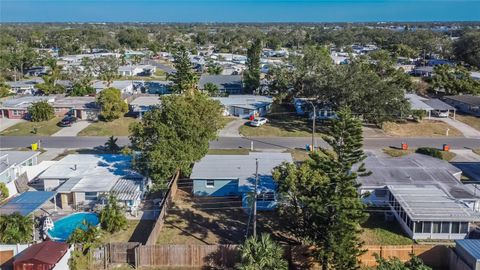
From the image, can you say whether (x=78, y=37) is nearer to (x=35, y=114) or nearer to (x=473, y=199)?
(x=35, y=114)

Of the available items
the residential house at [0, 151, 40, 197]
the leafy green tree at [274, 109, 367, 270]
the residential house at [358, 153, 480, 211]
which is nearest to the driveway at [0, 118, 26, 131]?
the residential house at [0, 151, 40, 197]

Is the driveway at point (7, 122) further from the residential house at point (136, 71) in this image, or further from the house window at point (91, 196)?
the residential house at point (136, 71)

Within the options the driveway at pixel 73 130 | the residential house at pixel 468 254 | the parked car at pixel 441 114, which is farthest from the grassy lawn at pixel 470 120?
the driveway at pixel 73 130

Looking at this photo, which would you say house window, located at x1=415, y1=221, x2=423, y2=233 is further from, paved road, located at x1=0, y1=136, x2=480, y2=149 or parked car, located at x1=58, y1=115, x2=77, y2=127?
parked car, located at x1=58, y1=115, x2=77, y2=127

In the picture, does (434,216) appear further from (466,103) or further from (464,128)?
(466,103)

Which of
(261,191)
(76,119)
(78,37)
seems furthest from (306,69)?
(78,37)

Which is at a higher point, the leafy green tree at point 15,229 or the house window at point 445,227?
the leafy green tree at point 15,229
